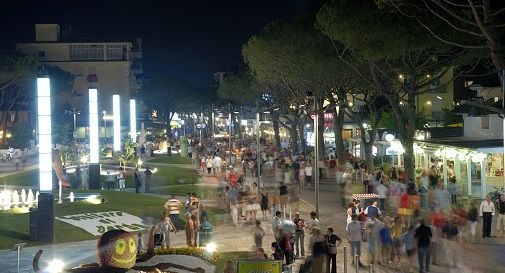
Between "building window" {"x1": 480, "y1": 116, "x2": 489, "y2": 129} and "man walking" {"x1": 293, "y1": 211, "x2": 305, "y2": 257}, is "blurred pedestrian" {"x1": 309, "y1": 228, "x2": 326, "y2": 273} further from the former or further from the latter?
"building window" {"x1": 480, "y1": 116, "x2": 489, "y2": 129}

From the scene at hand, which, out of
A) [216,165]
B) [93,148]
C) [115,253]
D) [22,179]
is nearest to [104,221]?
[93,148]

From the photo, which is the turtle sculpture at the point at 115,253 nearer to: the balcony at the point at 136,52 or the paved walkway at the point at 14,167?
the paved walkway at the point at 14,167

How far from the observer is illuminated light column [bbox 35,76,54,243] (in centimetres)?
2239

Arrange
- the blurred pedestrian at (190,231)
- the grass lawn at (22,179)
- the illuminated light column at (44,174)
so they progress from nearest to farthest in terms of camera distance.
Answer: the blurred pedestrian at (190,231)
the illuminated light column at (44,174)
the grass lawn at (22,179)

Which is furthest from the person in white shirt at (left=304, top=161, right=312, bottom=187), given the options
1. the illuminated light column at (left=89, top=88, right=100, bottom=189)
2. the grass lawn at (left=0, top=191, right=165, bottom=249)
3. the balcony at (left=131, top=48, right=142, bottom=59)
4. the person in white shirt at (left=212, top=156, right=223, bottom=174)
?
the balcony at (left=131, top=48, right=142, bottom=59)

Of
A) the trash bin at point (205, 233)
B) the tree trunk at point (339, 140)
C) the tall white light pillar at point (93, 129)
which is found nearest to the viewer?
the trash bin at point (205, 233)

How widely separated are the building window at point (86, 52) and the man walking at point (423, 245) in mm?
94279

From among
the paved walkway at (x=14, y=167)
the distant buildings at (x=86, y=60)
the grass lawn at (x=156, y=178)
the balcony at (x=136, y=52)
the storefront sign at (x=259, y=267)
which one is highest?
the balcony at (x=136, y=52)

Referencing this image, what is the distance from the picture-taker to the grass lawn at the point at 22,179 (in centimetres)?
4078

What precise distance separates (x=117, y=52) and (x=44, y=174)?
3487 inches

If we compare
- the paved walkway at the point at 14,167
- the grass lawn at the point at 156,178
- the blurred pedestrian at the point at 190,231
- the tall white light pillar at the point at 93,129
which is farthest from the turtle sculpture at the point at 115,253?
the paved walkway at the point at 14,167

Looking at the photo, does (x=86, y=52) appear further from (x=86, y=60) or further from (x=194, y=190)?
(x=194, y=190)

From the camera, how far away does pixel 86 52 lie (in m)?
108

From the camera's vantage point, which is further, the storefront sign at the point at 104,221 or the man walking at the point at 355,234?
the storefront sign at the point at 104,221
